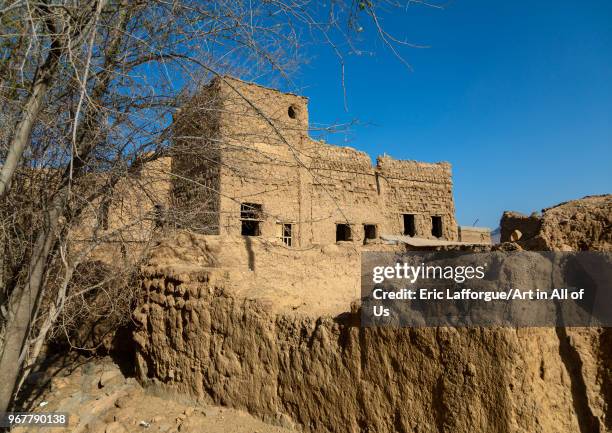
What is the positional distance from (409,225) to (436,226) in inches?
42.5

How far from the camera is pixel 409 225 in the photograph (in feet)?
49.4

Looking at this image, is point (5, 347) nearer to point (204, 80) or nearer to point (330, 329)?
point (330, 329)

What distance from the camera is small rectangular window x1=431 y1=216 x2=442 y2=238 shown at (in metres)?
15.2

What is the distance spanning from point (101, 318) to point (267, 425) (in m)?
3.99

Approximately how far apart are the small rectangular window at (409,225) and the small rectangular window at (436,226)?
0.85 meters

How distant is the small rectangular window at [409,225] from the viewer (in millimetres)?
14750

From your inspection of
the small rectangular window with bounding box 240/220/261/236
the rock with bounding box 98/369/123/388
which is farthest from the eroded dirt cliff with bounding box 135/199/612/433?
the small rectangular window with bounding box 240/220/261/236

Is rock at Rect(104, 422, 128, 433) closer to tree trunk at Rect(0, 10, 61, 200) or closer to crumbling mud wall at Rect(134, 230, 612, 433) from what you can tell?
crumbling mud wall at Rect(134, 230, 612, 433)

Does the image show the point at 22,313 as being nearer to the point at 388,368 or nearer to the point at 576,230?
the point at 388,368

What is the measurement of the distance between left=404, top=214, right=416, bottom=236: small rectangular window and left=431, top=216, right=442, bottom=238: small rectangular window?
0.85 metres

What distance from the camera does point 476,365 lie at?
262 centimetres

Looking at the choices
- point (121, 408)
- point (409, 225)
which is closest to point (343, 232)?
point (409, 225)

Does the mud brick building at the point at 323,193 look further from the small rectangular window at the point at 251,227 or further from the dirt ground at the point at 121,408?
the dirt ground at the point at 121,408

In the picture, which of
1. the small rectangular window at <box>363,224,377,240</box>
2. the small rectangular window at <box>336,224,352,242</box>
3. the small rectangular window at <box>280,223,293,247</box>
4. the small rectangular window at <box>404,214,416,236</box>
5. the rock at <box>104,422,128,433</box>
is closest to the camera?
the rock at <box>104,422,128,433</box>
